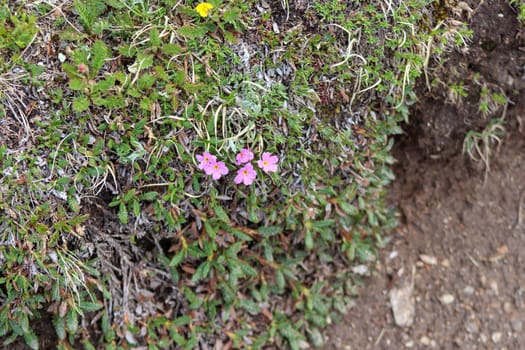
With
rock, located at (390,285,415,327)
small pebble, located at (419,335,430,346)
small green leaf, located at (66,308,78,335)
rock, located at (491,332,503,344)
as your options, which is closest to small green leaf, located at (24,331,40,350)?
small green leaf, located at (66,308,78,335)

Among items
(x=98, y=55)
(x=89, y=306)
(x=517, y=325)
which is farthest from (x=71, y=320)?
(x=517, y=325)

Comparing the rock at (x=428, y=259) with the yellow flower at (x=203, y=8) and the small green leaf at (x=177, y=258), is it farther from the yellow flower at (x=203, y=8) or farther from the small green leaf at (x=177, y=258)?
the yellow flower at (x=203, y=8)

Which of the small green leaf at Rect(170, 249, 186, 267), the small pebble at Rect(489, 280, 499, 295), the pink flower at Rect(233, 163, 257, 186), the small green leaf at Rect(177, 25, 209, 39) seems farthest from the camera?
the small pebble at Rect(489, 280, 499, 295)

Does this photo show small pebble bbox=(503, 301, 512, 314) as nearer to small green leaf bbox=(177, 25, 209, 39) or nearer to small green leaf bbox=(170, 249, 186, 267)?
small green leaf bbox=(170, 249, 186, 267)

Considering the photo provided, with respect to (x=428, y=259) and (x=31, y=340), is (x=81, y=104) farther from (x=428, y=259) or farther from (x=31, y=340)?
(x=428, y=259)

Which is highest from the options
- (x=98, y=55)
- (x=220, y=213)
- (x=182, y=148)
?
(x=98, y=55)

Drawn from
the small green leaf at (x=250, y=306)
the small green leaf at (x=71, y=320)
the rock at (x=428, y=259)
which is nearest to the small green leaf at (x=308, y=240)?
the small green leaf at (x=250, y=306)

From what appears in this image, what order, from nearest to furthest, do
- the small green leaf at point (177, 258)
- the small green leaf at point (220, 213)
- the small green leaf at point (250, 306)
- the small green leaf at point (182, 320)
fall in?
the small green leaf at point (220, 213) → the small green leaf at point (177, 258) → the small green leaf at point (182, 320) → the small green leaf at point (250, 306)
